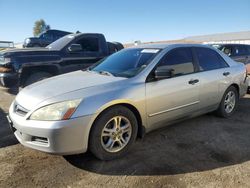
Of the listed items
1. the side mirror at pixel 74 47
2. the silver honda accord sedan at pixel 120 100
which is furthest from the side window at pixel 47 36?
the silver honda accord sedan at pixel 120 100

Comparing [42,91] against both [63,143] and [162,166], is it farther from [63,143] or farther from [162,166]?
[162,166]

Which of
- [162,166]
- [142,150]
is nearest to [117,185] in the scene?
[162,166]

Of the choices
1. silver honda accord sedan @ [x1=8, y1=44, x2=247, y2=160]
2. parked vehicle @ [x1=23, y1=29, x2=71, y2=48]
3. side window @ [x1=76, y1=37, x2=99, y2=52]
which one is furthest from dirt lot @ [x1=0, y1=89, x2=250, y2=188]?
parked vehicle @ [x1=23, y1=29, x2=71, y2=48]

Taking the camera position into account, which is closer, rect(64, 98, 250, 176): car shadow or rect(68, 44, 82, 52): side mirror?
rect(64, 98, 250, 176): car shadow

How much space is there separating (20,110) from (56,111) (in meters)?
0.66

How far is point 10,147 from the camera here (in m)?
3.81

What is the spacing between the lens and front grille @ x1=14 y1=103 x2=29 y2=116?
317 centimetres

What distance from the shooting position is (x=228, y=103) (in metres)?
5.28

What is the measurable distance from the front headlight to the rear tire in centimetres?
330

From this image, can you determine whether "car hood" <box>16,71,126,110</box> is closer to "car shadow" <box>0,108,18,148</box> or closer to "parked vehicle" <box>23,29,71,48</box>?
"car shadow" <box>0,108,18,148</box>

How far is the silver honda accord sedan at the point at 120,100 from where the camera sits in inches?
117

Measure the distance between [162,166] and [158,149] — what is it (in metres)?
0.52

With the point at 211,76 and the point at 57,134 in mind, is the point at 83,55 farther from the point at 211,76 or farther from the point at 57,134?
the point at 57,134

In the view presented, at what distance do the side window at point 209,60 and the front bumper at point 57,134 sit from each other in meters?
2.58
